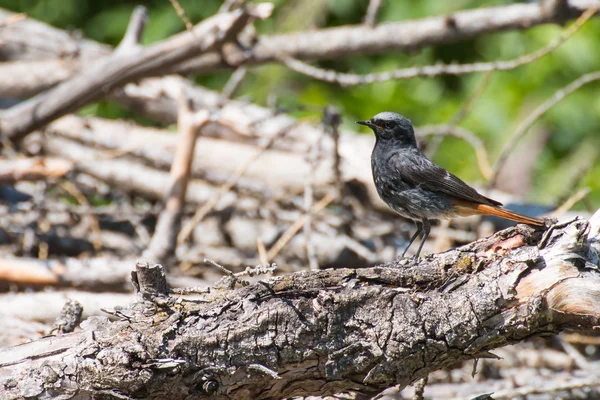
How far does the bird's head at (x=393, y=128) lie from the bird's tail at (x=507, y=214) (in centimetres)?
69

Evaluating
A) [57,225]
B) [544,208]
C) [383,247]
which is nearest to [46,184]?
[57,225]

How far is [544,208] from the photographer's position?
536cm

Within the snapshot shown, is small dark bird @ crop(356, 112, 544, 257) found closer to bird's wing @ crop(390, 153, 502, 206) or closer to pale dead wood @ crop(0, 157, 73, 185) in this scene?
bird's wing @ crop(390, 153, 502, 206)

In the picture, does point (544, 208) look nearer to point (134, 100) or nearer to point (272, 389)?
point (272, 389)

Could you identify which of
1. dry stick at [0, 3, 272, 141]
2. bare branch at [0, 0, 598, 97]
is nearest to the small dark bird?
bare branch at [0, 0, 598, 97]

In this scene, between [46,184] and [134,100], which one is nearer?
[46,184]

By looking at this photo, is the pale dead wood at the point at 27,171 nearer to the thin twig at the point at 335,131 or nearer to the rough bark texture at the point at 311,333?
the thin twig at the point at 335,131

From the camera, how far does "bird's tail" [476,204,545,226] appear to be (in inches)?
115

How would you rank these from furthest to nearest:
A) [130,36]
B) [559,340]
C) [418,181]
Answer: [130,36] < [559,340] < [418,181]

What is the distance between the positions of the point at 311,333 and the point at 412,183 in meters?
1.73

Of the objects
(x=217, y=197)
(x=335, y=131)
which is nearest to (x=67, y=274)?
(x=217, y=197)

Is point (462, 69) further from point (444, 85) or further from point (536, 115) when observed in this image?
point (444, 85)

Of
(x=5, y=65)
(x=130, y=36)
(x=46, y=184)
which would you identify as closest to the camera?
(x=46, y=184)

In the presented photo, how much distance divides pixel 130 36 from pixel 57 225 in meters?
1.61
